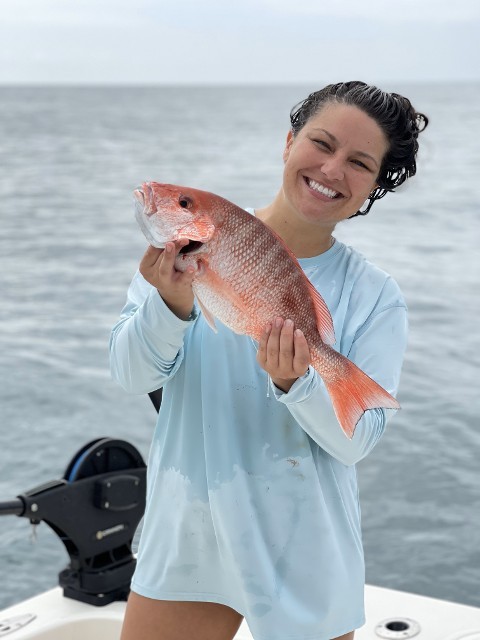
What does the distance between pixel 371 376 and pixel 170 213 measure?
0.53 metres

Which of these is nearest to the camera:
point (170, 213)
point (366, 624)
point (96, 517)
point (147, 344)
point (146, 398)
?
point (170, 213)

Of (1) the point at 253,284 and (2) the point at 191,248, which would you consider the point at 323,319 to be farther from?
(2) the point at 191,248

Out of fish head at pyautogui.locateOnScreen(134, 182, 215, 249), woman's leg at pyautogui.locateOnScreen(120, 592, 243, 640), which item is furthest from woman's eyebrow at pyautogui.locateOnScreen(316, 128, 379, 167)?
woman's leg at pyautogui.locateOnScreen(120, 592, 243, 640)

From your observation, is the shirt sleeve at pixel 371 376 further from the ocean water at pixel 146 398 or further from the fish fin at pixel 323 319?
the ocean water at pixel 146 398

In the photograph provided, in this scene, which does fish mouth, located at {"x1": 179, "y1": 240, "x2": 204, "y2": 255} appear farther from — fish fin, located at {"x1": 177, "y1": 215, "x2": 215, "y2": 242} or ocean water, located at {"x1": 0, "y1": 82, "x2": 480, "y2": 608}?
ocean water, located at {"x1": 0, "y1": 82, "x2": 480, "y2": 608}

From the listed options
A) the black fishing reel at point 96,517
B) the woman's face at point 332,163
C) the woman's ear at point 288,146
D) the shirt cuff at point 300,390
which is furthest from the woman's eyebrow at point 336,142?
the black fishing reel at point 96,517

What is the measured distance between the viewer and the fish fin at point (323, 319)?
Answer: 5.88 feet

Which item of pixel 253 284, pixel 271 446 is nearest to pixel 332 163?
pixel 253 284

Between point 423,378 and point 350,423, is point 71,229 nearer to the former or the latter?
point 423,378

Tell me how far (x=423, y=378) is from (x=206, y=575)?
8.56 meters

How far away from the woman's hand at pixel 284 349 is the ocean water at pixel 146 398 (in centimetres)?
69

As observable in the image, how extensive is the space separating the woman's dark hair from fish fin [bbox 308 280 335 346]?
409 mm

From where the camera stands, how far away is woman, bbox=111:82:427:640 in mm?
1893

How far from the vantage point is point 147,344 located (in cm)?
184
